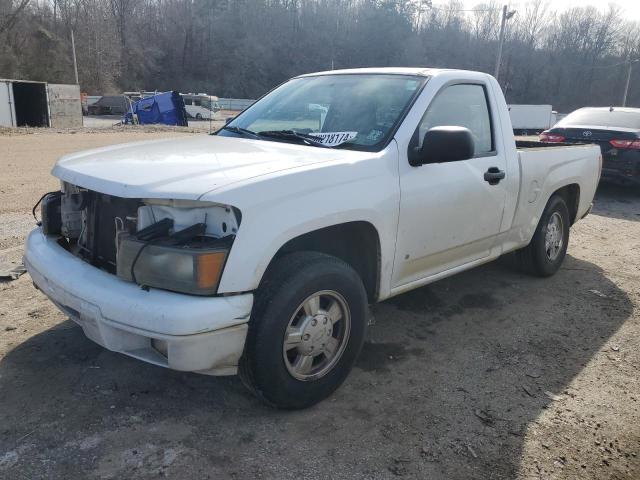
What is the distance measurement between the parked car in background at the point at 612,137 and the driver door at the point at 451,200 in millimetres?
6485

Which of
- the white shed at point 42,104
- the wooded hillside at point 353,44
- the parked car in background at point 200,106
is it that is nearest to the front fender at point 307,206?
the white shed at point 42,104

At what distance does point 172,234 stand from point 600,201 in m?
9.15

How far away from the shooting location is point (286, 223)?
8.64 feet

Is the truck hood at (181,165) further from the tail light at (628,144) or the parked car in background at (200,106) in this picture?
the parked car in background at (200,106)

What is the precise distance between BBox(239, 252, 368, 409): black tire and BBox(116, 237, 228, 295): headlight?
31 centimetres

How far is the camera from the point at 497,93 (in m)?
4.32

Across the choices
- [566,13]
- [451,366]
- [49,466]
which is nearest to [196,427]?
[49,466]

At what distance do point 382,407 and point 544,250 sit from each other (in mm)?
2851

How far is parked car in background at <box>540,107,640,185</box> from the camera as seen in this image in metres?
9.34

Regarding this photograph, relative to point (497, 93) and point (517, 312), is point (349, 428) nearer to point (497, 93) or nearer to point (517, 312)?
point (517, 312)

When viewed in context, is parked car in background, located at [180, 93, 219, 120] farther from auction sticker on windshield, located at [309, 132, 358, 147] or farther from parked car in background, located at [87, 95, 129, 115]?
auction sticker on windshield, located at [309, 132, 358, 147]

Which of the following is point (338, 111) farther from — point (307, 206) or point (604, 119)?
point (604, 119)

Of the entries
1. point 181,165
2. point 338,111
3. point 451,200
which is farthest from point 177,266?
point 451,200

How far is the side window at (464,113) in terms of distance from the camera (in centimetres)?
366
